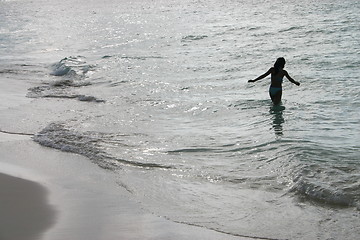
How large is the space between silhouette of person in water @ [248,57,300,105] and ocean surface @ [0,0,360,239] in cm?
29

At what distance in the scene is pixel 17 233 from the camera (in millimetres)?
6102

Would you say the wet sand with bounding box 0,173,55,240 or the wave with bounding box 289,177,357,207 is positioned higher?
the wet sand with bounding box 0,173,55,240

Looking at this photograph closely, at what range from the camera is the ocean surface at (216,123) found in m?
7.13

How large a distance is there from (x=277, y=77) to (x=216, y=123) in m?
1.98

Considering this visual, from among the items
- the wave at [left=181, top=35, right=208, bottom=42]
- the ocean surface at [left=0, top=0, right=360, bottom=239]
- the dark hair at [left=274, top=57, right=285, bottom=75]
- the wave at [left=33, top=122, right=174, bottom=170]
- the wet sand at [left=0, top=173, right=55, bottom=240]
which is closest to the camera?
the wet sand at [left=0, top=173, right=55, bottom=240]

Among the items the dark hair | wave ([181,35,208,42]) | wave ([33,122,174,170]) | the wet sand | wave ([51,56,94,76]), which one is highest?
the dark hair

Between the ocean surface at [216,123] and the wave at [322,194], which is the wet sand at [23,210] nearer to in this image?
the ocean surface at [216,123]

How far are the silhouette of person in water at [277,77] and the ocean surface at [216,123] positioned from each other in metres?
0.29

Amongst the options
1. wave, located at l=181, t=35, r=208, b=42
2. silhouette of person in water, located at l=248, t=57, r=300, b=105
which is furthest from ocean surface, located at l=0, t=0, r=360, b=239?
wave, located at l=181, t=35, r=208, b=42

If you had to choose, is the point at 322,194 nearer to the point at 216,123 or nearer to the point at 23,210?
the point at 23,210

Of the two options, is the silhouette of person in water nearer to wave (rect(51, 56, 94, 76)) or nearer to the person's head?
the person's head

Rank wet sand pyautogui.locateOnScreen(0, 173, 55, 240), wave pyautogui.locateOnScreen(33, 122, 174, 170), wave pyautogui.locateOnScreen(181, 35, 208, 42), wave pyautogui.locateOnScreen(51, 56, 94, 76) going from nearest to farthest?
wet sand pyautogui.locateOnScreen(0, 173, 55, 240), wave pyautogui.locateOnScreen(33, 122, 174, 170), wave pyautogui.locateOnScreen(51, 56, 94, 76), wave pyautogui.locateOnScreen(181, 35, 208, 42)

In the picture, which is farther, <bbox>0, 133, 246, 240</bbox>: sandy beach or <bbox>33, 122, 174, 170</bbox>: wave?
<bbox>33, 122, 174, 170</bbox>: wave

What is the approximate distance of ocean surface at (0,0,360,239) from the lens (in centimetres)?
713
